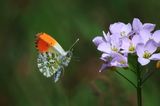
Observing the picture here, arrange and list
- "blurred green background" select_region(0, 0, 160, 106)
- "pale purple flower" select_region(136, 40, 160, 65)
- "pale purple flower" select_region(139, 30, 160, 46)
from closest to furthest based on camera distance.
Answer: "pale purple flower" select_region(136, 40, 160, 65) < "pale purple flower" select_region(139, 30, 160, 46) < "blurred green background" select_region(0, 0, 160, 106)

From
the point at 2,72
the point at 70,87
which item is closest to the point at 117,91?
the point at 70,87

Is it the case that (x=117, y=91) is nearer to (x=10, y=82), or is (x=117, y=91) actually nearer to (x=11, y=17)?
(x=10, y=82)

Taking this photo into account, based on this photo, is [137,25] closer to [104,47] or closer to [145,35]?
[145,35]

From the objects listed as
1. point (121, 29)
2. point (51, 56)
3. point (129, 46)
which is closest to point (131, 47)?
point (129, 46)

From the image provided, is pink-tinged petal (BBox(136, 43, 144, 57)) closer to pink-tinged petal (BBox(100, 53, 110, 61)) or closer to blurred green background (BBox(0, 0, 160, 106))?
pink-tinged petal (BBox(100, 53, 110, 61))

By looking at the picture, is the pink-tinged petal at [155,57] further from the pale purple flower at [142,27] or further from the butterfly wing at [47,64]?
the butterfly wing at [47,64]

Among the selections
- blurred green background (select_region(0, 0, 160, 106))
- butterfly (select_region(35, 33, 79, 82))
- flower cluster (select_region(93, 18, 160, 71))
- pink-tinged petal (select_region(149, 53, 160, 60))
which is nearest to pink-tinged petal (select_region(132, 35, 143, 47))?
flower cluster (select_region(93, 18, 160, 71))

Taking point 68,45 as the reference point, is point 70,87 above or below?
below
